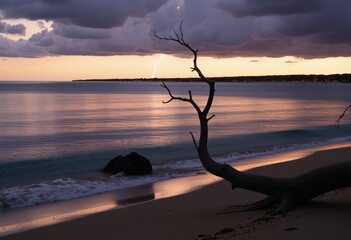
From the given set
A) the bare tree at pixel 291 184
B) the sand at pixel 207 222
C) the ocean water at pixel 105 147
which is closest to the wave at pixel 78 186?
the ocean water at pixel 105 147

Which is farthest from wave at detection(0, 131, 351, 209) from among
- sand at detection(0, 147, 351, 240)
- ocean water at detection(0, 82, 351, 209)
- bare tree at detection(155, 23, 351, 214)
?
bare tree at detection(155, 23, 351, 214)

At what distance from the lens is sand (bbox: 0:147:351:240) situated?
6.90m

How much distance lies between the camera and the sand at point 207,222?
690cm

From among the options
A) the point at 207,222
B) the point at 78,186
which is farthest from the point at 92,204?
the point at 207,222

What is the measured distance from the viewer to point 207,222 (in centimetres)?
825

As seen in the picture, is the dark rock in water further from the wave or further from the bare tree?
the bare tree

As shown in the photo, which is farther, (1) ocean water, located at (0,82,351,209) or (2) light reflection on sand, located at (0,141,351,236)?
(1) ocean water, located at (0,82,351,209)

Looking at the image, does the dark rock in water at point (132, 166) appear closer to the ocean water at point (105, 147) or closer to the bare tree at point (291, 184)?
the ocean water at point (105, 147)

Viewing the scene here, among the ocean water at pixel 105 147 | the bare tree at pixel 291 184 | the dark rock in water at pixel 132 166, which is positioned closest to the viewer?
the bare tree at pixel 291 184

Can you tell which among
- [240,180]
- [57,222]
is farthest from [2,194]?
[240,180]

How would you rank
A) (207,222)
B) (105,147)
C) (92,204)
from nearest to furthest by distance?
(207,222) → (92,204) → (105,147)

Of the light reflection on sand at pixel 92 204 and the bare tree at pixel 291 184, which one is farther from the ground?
the bare tree at pixel 291 184

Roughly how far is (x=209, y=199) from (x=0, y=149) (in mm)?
15628

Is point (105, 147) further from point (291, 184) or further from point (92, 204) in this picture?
point (291, 184)
